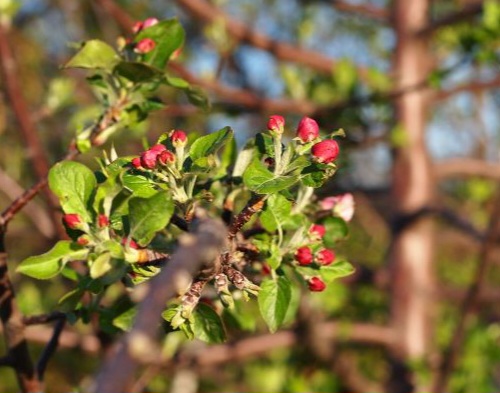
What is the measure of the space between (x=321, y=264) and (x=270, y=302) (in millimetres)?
87

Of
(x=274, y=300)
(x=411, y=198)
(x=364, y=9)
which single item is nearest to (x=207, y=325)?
(x=274, y=300)

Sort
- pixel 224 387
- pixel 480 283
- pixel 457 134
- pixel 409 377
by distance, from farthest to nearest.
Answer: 1. pixel 457 134
2. pixel 224 387
3. pixel 409 377
4. pixel 480 283

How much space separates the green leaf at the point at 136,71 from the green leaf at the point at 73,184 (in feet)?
0.56

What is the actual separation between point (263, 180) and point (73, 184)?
0.23 metres

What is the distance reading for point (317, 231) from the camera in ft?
2.54

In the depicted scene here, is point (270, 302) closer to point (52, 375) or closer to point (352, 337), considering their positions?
point (352, 337)

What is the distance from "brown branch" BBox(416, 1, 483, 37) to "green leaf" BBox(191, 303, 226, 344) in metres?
2.01

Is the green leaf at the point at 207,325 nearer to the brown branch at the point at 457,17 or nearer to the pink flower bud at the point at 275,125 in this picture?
the pink flower bud at the point at 275,125

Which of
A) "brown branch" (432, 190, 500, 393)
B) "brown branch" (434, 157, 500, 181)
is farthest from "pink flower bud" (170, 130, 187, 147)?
"brown branch" (434, 157, 500, 181)

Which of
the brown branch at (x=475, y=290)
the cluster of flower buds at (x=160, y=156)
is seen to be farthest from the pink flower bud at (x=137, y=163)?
the brown branch at (x=475, y=290)

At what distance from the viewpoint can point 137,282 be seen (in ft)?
2.15

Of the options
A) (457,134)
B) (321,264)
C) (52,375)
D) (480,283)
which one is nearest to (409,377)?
(480,283)

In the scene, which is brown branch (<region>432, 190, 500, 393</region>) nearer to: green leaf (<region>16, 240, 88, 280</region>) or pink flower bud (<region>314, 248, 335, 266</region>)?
pink flower bud (<region>314, 248, 335, 266</region>)

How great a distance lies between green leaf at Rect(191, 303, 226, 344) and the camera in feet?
2.31
